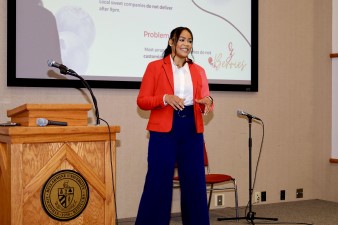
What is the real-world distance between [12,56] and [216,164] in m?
2.32

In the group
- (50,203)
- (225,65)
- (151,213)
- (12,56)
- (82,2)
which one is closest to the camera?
(50,203)

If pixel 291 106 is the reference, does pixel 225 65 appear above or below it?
above

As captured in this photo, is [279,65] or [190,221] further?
[279,65]

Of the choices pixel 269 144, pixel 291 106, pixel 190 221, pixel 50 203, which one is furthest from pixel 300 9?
pixel 50 203

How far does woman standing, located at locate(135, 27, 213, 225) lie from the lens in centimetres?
337

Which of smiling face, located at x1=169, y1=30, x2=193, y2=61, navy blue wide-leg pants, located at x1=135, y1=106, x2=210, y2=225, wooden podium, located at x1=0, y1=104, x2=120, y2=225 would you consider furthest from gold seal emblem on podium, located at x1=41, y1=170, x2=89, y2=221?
smiling face, located at x1=169, y1=30, x2=193, y2=61

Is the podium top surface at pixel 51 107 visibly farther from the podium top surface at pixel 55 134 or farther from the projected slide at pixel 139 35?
the projected slide at pixel 139 35

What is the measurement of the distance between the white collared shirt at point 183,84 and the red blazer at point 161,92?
3 centimetres

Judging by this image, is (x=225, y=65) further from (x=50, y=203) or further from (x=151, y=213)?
(x=50, y=203)

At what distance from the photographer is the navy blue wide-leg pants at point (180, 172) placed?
3.37m

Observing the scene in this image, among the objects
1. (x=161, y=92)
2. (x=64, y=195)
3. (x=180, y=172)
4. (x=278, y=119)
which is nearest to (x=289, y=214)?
(x=278, y=119)

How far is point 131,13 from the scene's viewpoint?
4.61 meters

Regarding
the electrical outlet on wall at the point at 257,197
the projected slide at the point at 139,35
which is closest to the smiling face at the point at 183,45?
the projected slide at the point at 139,35

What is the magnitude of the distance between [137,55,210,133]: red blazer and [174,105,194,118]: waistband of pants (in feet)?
0.09
